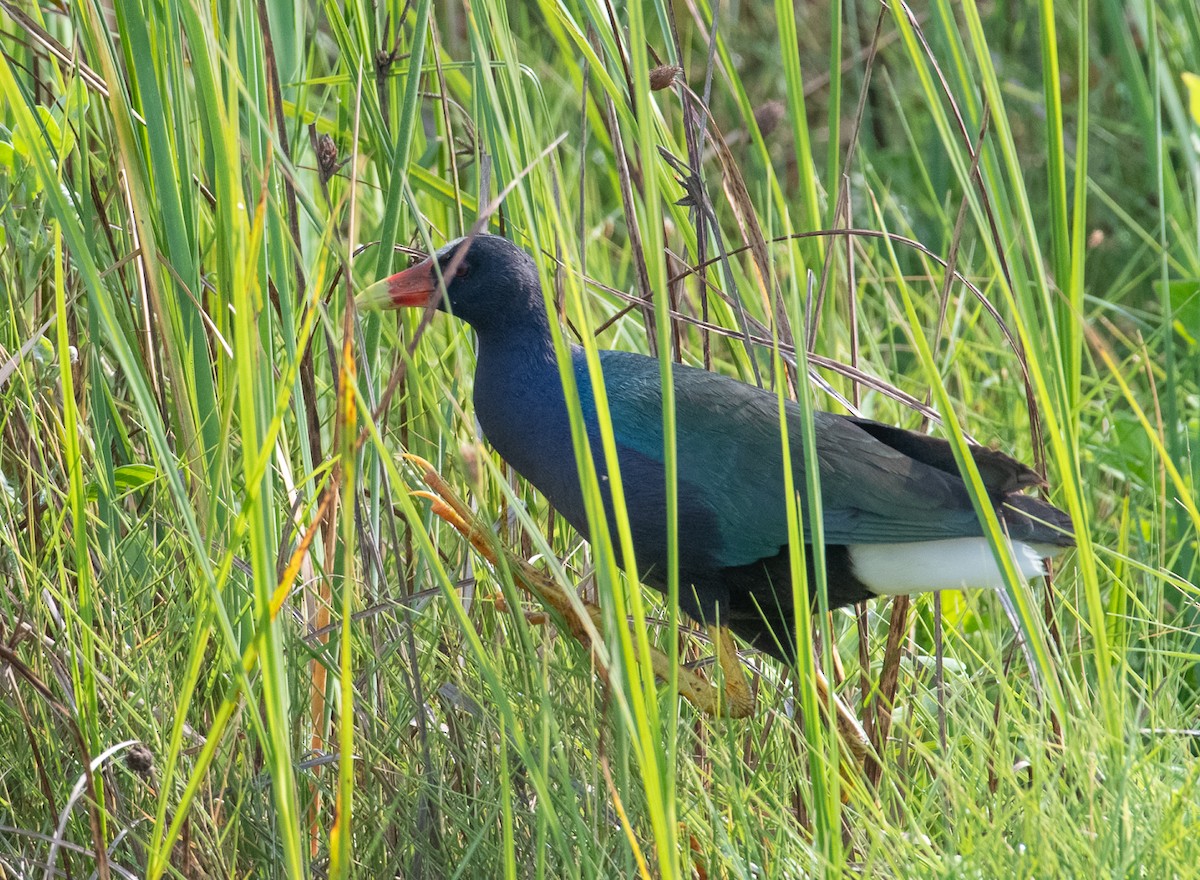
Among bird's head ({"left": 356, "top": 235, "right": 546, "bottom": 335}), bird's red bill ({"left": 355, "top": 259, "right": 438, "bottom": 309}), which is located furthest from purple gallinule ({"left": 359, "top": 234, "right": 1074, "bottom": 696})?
bird's red bill ({"left": 355, "top": 259, "right": 438, "bottom": 309})

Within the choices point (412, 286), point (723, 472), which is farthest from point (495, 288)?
point (723, 472)

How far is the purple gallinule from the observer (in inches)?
63.9

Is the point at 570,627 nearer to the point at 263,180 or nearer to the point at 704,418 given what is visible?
the point at 704,418

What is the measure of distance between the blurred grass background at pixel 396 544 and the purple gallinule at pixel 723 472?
7cm

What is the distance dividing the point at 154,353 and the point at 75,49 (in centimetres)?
32

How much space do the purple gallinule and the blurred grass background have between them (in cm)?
7

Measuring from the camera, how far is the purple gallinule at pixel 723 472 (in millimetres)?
1623

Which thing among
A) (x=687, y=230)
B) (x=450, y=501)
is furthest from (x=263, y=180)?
(x=687, y=230)

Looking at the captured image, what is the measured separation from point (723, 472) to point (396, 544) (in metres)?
0.41

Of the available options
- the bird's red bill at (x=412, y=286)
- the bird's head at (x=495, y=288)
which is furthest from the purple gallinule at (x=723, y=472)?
the bird's red bill at (x=412, y=286)

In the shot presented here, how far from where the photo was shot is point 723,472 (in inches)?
65.3

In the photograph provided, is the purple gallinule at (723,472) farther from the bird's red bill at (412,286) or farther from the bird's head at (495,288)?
the bird's red bill at (412,286)

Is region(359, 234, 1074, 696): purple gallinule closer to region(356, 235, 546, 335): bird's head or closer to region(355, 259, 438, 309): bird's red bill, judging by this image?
region(356, 235, 546, 335): bird's head

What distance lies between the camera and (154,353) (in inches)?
59.2
